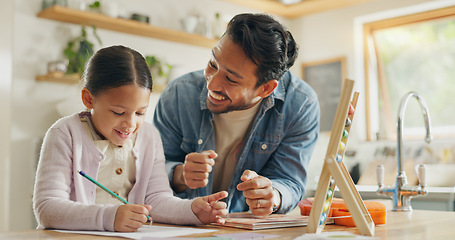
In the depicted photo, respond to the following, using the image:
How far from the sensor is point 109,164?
134cm

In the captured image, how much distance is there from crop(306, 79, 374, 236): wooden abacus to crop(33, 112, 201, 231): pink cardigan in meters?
0.32

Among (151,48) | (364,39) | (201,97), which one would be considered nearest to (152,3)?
(151,48)

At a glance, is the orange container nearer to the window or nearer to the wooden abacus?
the wooden abacus

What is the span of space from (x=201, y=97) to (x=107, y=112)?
64 cm

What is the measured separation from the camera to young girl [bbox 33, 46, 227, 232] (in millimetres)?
1108

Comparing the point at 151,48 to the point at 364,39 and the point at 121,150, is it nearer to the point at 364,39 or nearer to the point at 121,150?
the point at 364,39

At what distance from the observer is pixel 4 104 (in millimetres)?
3639

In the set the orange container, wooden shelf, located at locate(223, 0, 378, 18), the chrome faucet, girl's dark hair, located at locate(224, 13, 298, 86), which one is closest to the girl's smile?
girl's dark hair, located at locate(224, 13, 298, 86)

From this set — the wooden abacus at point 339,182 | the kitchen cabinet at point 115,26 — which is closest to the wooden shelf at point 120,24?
the kitchen cabinet at point 115,26

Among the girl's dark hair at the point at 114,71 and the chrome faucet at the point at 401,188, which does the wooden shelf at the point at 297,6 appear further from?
the girl's dark hair at the point at 114,71

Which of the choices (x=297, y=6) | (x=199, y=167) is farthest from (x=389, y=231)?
(x=297, y=6)

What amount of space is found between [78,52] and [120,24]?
15.8 inches

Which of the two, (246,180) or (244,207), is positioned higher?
(246,180)

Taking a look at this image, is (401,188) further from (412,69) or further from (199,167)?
(412,69)
